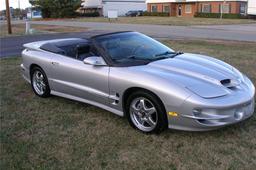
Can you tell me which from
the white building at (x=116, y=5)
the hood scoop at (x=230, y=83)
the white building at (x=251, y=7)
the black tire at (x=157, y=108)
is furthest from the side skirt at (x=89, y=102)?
the white building at (x=116, y=5)

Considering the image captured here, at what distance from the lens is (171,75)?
4504 millimetres

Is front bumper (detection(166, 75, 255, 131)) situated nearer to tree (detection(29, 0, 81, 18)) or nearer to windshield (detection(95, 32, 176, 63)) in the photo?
windshield (detection(95, 32, 176, 63))

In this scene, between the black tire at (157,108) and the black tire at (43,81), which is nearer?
the black tire at (157,108)

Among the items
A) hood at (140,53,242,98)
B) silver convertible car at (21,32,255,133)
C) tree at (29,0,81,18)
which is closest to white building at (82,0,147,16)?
tree at (29,0,81,18)

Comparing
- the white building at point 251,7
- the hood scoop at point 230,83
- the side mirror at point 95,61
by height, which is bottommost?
the hood scoop at point 230,83

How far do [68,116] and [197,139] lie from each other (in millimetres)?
2038

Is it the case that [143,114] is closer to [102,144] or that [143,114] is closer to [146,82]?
[146,82]

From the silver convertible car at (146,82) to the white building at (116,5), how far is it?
67.9m

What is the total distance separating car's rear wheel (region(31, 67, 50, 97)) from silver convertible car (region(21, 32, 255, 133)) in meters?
0.02

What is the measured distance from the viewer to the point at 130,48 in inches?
210

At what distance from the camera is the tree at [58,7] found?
58.9 metres

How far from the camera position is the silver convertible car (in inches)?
163

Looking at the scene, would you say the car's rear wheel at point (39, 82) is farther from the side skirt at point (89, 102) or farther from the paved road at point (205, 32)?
the paved road at point (205, 32)

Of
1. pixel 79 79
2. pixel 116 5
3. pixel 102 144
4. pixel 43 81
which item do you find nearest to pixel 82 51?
pixel 79 79
